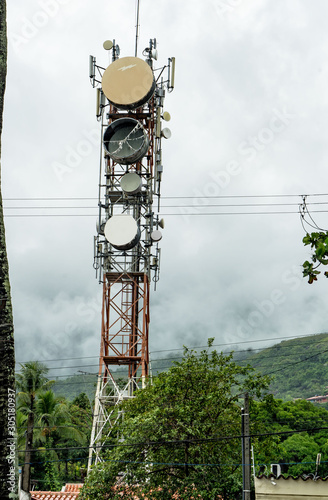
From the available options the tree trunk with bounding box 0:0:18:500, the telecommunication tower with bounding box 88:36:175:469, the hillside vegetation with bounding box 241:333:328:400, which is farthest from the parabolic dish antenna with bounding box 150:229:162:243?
the hillside vegetation with bounding box 241:333:328:400

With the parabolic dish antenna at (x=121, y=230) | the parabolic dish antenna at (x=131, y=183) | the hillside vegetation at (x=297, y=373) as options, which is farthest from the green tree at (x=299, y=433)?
the hillside vegetation at (x=297, y=373)

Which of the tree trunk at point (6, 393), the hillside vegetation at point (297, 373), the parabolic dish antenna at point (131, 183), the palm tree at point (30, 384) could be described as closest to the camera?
the tree trunk at point (6, 393)

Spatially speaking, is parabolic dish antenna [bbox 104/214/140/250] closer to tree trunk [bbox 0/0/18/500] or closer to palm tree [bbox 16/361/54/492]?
palm tree [bbox 16/361/54/492]

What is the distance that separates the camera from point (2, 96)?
5.27 m

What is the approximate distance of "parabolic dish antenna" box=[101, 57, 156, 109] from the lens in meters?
31.2

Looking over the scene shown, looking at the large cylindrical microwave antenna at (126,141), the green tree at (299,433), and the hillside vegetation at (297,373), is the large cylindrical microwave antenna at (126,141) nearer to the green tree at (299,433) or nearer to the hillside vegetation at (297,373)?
the green tree at (299,433)

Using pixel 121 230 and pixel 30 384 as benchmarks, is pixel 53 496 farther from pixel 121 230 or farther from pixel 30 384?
pixel 121 230

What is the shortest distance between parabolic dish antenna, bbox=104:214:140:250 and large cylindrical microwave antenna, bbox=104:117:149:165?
3406 millimetres

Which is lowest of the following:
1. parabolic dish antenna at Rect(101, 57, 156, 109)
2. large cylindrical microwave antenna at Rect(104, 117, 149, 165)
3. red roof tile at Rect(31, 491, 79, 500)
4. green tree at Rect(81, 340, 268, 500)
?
red roof tile at Rect(31, 491, 79, 500)

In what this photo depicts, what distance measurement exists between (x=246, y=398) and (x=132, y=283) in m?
14.5


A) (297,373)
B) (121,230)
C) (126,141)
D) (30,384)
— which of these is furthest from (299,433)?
(297,373)

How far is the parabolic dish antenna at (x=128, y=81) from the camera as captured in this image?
3117cm

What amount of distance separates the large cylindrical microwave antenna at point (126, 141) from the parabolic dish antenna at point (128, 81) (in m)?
1.23

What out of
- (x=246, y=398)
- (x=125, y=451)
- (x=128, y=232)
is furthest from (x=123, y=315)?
(x=246, y=398)
